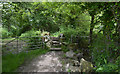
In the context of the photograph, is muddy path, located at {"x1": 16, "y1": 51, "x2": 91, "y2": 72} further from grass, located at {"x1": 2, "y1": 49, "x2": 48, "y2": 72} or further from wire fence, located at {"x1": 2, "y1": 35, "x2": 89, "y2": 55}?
wire fence, located at {"x1": 2, "y1": 35, "x2": 89, "y2": 55}

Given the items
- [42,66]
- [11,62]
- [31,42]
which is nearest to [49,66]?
[42,66]

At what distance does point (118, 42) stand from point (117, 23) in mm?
294

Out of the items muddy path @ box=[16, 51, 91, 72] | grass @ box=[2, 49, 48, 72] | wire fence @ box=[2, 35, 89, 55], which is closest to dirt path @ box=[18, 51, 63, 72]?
muddy path @ box=[16, 51, 91, 72]

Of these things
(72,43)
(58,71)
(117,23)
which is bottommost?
(58,71)

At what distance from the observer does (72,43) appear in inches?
126

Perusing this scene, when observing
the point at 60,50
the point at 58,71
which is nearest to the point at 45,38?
the point at 60,50

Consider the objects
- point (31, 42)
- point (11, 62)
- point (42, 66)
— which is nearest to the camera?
point (11, 62)

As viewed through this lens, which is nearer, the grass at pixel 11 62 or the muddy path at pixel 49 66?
the grass at pixel 11 62

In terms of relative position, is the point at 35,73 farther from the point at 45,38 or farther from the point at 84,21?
the point at 84,21

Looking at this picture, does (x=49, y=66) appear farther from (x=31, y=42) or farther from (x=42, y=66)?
(x=31, y=42)

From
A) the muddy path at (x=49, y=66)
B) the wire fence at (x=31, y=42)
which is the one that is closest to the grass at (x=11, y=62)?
the muddy path at (x=49, y=66)

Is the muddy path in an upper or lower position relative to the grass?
lower

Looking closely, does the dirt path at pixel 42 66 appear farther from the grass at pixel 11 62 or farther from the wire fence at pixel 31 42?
the wire fence at pixel 31 42

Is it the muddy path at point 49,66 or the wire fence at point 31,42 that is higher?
the wire fence at point 31,42
